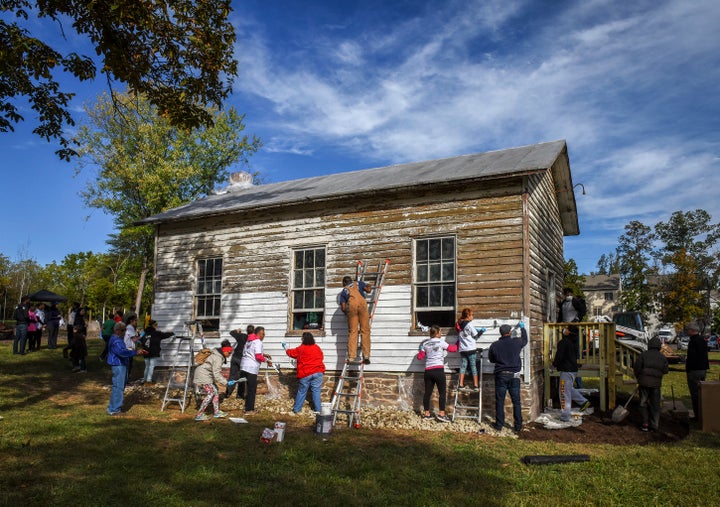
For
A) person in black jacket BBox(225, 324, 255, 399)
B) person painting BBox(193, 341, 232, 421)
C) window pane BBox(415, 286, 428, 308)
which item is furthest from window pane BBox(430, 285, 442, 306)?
person painting BBox(193, 341, 232, 421)

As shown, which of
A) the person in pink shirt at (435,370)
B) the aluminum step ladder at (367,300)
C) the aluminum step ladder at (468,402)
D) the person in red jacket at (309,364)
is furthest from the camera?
the aluminum step ladder at (367,300)

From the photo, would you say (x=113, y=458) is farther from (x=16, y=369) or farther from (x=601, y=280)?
(x=601, y=280)

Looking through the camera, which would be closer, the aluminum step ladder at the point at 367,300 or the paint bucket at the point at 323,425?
the paint bucket at the point at 323,425

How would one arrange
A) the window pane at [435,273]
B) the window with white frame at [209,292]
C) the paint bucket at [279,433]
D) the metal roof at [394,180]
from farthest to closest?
the window with white frame at [209,292] < the window pane at [435,273] < the metal roof at [394,180] < the paint bucket at [279,433]

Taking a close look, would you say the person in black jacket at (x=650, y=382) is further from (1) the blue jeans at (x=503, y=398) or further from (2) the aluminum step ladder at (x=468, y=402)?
(2) the aluminum step ladder at (x=468, y=402)

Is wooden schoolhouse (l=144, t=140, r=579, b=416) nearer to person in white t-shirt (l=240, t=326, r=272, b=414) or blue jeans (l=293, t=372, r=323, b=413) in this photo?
blue jeans (l=293, t=372, r=323, b=413)

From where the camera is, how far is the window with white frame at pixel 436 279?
11617 millimetres

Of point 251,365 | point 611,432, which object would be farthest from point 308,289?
point 611,432

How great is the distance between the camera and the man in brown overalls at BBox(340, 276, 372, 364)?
11.5m

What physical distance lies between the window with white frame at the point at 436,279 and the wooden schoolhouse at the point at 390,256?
3 centimetres

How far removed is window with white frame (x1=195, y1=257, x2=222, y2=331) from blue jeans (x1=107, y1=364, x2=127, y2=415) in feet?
13.3

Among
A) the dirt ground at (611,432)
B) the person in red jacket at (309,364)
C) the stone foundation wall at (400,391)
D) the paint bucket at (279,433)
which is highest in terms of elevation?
the person in red jacket at (309,364)

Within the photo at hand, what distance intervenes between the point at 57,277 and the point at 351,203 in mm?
45989

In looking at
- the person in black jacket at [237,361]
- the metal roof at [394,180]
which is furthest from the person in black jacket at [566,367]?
the person in black jacket at [237,361]
